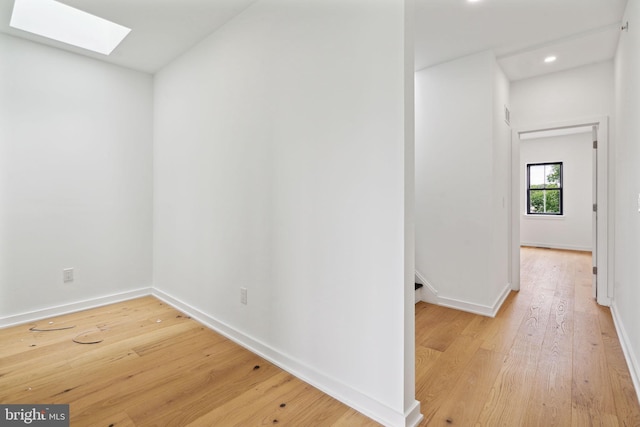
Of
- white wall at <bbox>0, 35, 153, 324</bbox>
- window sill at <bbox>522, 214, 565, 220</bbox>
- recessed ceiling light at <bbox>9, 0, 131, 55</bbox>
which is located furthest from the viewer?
window sill at <bbox>522, 214, 565, 220</bbox>

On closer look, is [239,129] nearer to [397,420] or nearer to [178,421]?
[178,421]

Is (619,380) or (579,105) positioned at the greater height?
(579,105)

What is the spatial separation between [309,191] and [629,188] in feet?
7.65

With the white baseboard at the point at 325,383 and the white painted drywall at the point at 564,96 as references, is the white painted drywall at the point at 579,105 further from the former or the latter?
the white baseboard at the point at 325,383

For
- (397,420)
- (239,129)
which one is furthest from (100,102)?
(397,420)

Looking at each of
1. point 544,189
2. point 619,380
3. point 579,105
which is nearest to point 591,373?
point 619,380

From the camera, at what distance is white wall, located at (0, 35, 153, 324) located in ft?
9.00

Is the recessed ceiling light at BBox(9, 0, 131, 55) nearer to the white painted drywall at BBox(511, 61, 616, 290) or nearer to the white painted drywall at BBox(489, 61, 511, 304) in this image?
the white painted drywall at BBox(489, 61, 511, 304)

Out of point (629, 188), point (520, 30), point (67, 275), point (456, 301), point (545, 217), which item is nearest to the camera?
point (629, 188)

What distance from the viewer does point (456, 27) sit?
258 centimetres

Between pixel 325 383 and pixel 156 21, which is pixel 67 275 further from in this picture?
pixel 325 383

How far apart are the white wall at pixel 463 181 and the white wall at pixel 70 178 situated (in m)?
3.11

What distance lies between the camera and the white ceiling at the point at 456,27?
2.29 metres

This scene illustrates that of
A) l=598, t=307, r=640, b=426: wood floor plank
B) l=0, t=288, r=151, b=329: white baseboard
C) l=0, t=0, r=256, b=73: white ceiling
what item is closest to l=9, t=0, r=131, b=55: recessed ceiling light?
l=0, t=0, r=256, b=73: white ceiling
